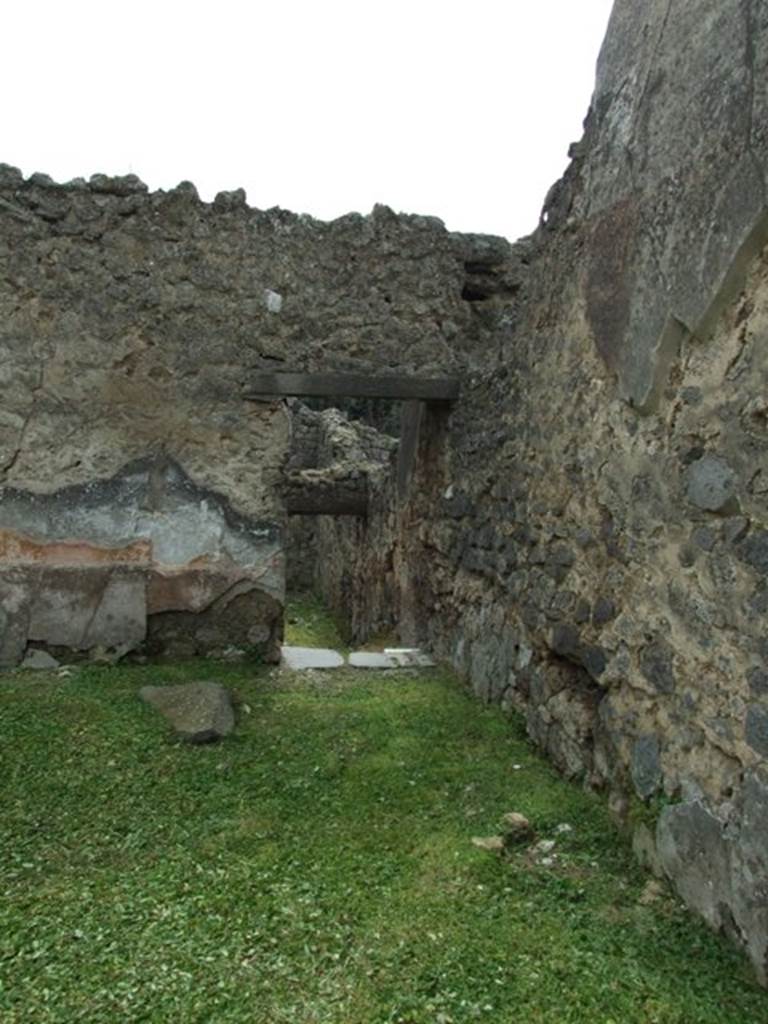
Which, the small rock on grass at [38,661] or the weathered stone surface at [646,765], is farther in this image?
the small rock on grass at [38,661]

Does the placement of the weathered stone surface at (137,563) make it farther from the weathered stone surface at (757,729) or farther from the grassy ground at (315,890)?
the weathered stone surface at (757,729)

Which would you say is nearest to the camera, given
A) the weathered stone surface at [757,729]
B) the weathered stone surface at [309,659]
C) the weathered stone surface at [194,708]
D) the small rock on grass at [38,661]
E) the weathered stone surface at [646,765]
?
the weathered stone surface at [757,729]

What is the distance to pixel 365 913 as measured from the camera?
7.08 feet

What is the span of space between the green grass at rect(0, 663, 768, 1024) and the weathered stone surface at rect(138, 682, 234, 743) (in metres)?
0.07

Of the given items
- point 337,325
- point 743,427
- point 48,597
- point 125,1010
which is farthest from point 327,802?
point 337,325

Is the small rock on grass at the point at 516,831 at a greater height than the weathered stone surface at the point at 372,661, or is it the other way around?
the weathered stone surface at the point at 372,661

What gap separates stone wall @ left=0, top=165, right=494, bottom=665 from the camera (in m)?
4.14

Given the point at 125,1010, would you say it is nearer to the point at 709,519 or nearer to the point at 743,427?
the point at 709,519

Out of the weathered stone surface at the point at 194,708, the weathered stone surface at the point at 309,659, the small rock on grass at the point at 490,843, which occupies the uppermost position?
the weathered stone surface at the point at 194,708

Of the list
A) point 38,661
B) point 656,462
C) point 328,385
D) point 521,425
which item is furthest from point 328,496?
point 656,462

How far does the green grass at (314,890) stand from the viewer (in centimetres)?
182

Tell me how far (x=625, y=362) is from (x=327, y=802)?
6.20ft

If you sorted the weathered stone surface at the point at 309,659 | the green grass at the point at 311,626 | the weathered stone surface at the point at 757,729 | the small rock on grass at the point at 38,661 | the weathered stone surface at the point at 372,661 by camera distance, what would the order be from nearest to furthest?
the weathered stone surface at the point at 757,729, the small rock on grass at the point at 38,661, the weathered stone surface at the point at 309,659, the weathered stone surface at the point at 372,661, the green grass at the point at 311,626

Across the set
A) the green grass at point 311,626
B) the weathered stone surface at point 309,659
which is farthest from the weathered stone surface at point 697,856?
the green grass at point 311,626
